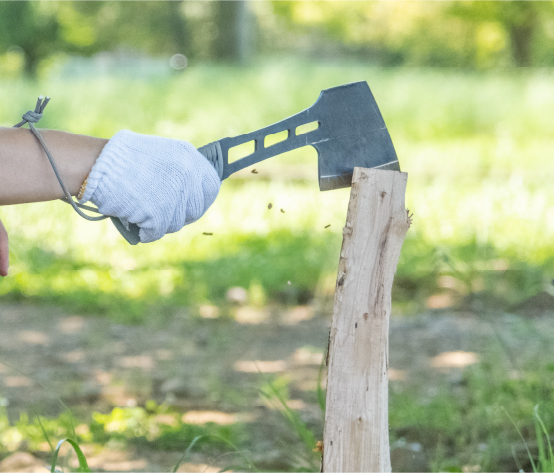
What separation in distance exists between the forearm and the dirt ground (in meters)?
1.20

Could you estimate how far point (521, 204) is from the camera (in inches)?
188

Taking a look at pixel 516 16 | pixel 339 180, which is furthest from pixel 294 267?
pixel 516 16

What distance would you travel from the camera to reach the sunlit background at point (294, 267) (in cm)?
238

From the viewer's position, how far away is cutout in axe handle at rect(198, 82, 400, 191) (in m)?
1.51

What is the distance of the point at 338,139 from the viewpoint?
1.54 meters

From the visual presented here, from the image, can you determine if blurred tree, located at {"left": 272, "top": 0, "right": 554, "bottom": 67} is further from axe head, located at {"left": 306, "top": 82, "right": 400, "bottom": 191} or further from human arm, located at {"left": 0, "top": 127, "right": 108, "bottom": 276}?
human arm, located at {"left": 0, "top": 127, "right": 108, "bottom": 276}

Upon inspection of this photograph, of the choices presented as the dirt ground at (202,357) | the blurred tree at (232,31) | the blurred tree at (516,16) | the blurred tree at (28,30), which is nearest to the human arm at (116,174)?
the dirt ground at (202,357)

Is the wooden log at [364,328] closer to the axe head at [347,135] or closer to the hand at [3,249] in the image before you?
the axe head at [347,135]

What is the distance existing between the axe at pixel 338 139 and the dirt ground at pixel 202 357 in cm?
104

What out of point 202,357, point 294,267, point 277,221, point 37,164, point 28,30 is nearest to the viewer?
point 37,164

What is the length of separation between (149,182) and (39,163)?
0.77 feet

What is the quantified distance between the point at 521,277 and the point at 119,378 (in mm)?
2514

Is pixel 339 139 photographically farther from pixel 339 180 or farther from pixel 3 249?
pixel 3 249

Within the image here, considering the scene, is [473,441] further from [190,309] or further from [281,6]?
[281,6]
